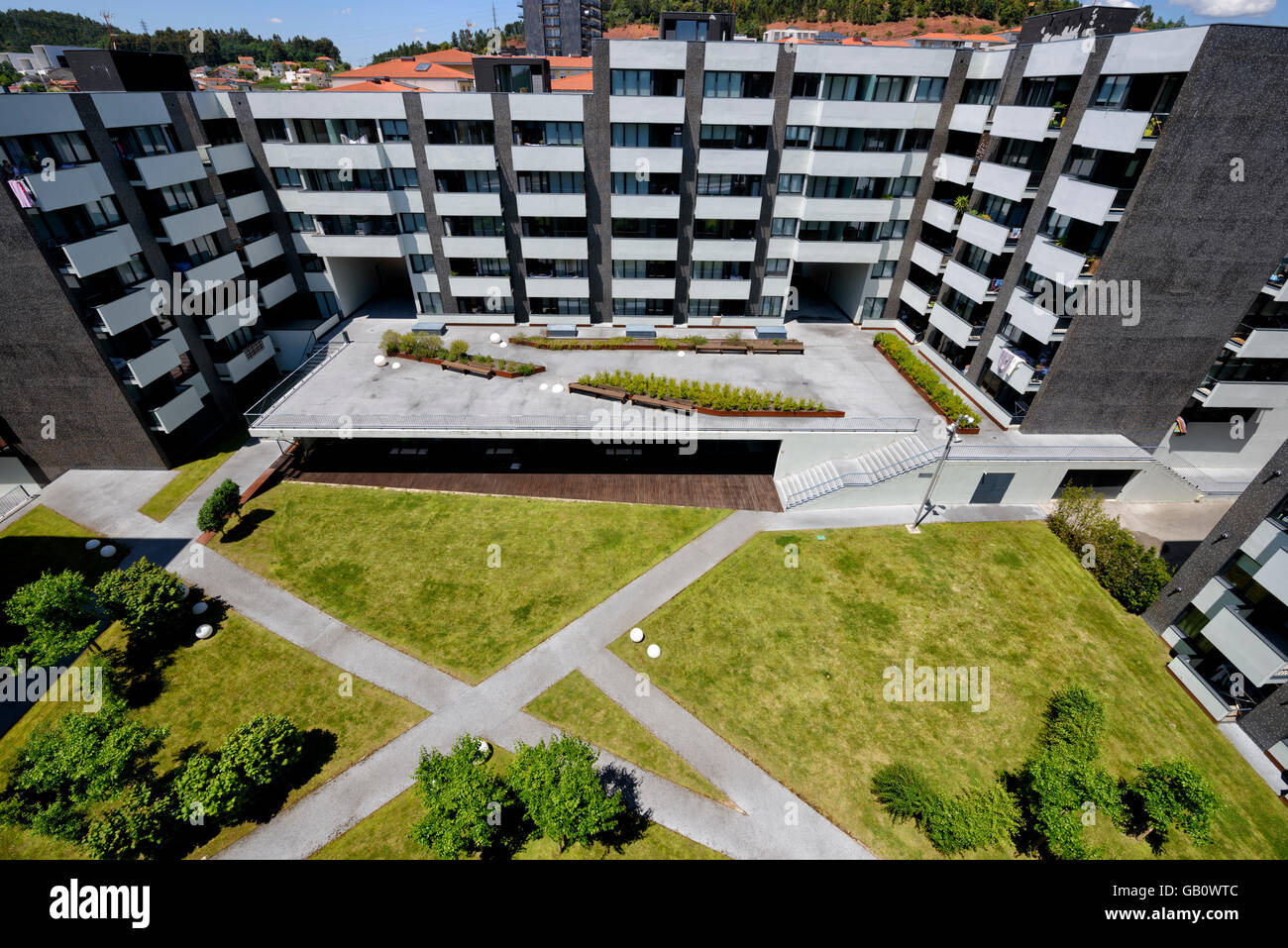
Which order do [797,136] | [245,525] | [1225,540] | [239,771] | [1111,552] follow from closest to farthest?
1. [239,771]
2. [1225,540]
3. [1111,552]
4. [245,525]
5. [797,136]

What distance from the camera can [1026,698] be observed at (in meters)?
23.9

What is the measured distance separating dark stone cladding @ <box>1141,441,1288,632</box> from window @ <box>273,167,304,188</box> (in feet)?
184

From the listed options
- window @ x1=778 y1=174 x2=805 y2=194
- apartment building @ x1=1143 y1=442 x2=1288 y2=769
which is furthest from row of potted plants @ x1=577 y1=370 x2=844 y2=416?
apartment building @ x1=1143 y1=442 x2=1288 y2=769

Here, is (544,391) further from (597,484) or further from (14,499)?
(14,499)

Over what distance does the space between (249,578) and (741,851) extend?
2600 cm

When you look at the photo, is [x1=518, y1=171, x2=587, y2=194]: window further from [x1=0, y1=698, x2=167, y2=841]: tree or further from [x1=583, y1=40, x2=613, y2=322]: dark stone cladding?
[x1=0, y1=698, x2=167, y2=841]: tree

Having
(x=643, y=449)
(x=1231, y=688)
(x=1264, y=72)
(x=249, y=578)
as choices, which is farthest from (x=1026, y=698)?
(x=249, y=578)

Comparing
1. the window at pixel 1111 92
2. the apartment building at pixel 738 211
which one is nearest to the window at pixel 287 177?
the apartment building at pixel 738 211

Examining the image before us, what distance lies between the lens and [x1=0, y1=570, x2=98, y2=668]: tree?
21672 millimetres

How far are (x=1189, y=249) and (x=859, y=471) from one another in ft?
62.4

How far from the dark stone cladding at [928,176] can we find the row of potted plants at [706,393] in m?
16.8

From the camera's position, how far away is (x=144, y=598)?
23578mm

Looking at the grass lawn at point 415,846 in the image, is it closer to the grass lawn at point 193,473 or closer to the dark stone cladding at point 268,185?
the grass lawn at point 193,473

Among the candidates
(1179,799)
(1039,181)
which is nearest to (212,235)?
(1039,181)
